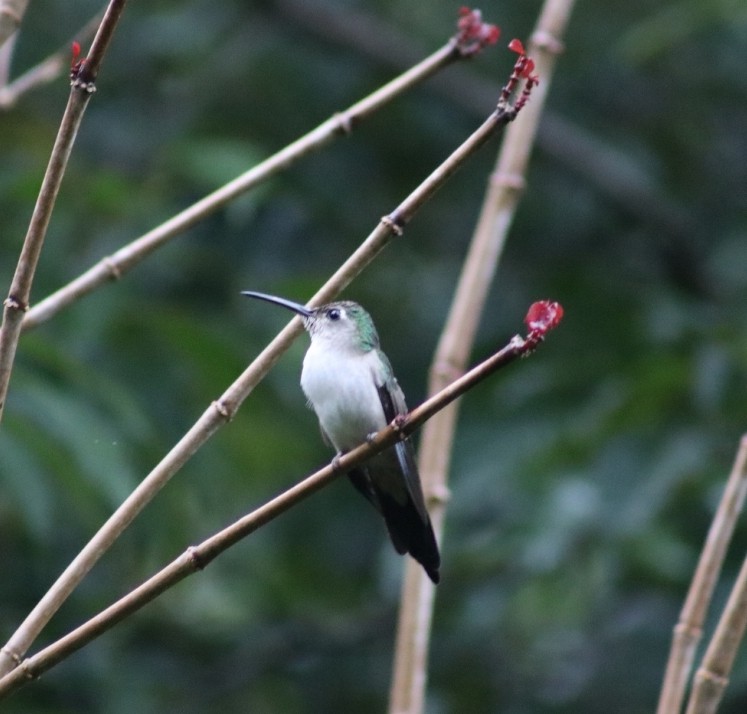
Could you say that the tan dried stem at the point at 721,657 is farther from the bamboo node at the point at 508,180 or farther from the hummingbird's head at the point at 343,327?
the hummingbird's head at the point at 343,327

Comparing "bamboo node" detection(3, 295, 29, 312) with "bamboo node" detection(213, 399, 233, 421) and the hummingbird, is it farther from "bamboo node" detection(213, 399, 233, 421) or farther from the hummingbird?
the hummingbird

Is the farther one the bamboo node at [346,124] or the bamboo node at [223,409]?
the bamboo node at [346,124]

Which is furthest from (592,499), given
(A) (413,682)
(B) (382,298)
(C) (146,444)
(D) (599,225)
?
(D) (599,225)

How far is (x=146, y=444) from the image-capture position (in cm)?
510

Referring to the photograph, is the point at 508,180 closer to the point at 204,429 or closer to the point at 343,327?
the point at 343,327

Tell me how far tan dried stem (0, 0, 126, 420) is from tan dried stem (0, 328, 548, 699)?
39cm

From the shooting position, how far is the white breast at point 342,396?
4.29m

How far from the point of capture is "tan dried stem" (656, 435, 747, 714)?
2871mm

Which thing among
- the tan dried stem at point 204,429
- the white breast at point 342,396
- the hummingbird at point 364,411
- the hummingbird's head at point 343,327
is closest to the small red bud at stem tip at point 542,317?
the tan dried stem at point 204,429

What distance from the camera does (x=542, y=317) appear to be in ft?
7.14

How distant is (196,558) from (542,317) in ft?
2.36

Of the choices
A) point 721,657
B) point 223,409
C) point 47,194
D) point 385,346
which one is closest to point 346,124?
point 223,409

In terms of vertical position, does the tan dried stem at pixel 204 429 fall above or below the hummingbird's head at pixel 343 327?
below

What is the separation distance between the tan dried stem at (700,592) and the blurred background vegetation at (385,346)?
7.13 ft
